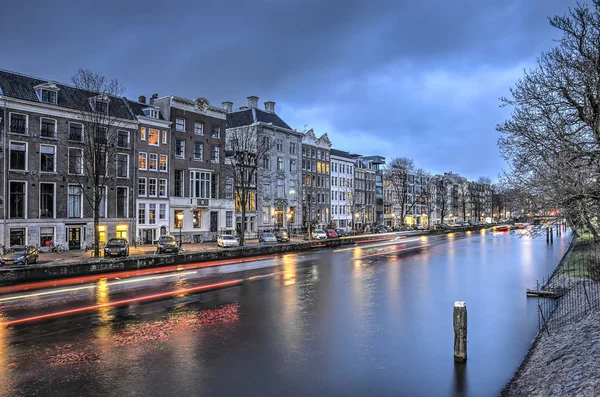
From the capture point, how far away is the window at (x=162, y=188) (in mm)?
53906

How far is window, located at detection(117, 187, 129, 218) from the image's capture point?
163 ft

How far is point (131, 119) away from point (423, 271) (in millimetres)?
38413

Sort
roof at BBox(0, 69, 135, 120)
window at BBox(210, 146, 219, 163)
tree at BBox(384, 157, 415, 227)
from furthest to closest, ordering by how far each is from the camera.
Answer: tree at BBox(384, 157, 415, 227) → window at BBox(210, 146, 219, 163) → roof at BBox(0, 69, 135, 120)

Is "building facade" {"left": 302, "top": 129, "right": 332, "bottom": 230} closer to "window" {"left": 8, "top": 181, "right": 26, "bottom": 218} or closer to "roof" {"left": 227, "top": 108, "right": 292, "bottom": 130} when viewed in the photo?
"roof" {"left": 227, "top": 108, "right": 292, "bottom": 130}

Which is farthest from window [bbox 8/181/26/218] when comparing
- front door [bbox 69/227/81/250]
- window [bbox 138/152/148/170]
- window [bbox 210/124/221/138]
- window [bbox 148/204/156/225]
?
window [bbox 210/124/221/138]

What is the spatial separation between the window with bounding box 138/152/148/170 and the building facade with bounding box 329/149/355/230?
46.0 metres

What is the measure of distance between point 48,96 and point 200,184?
857 inches

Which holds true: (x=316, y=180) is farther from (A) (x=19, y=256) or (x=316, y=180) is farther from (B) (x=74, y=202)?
(A) (x=19, y=256)

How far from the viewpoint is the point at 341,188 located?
94.2 metres

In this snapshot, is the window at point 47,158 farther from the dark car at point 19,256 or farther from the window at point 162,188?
the window at point 162,188

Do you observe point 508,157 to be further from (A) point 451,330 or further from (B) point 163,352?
(B) point 163,352

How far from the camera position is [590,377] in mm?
8984

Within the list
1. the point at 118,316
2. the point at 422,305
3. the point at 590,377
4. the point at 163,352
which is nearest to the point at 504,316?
the point at 422,305

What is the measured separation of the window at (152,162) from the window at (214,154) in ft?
30.0
